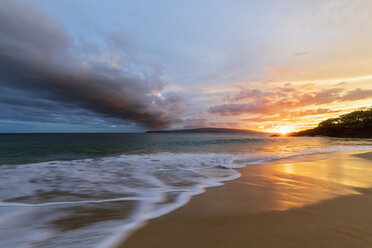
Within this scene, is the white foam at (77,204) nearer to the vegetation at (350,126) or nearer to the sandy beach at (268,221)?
the sandy beach at (268,221)

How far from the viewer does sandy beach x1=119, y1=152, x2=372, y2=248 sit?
1.85 m

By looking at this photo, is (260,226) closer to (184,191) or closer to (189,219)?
(189,219)

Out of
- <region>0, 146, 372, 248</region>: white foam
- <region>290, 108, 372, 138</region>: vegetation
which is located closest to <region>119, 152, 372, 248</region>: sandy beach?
<region>0, 146, 372, 248</region>: white foam

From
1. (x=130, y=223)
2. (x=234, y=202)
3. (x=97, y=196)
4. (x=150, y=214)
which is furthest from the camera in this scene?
(x=97, y=196)

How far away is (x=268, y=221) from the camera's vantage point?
2305mm

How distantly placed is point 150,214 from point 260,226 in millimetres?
1756

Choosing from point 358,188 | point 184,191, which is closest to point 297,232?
point 184,191

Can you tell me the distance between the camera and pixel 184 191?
13.1 feet

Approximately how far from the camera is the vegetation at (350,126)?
182 ft

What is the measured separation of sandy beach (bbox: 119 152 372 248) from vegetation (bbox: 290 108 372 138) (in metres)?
73.9

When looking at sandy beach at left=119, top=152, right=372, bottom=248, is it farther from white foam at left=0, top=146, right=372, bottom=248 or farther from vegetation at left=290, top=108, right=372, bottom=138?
vegetation at left=290, top=108, right=372, bottom=138

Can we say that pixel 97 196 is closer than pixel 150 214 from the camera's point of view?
No

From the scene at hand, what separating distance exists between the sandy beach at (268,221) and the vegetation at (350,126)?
73907 millimetres

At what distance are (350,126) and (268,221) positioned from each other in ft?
288
